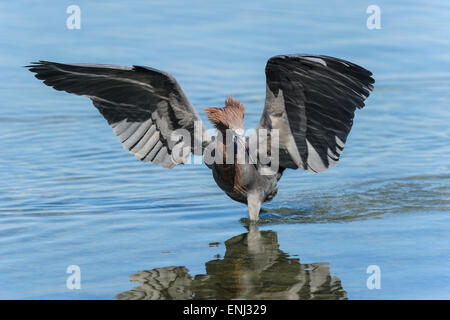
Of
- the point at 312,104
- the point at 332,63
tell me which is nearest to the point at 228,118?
the point at 312,104

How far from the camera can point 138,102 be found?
8.80 metres

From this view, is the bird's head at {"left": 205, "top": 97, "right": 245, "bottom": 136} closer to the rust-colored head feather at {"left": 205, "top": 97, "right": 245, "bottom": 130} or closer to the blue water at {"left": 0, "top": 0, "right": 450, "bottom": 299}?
the rust-colored head feather at {"left": 205, "top": 97, "right": 245, "bottom": 130}

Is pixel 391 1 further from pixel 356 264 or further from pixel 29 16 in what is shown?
pixel 356 264

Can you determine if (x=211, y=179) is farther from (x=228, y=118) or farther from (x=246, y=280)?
(x=246, y=280)

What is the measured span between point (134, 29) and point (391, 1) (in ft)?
19.2

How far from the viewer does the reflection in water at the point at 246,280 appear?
22.8 feet

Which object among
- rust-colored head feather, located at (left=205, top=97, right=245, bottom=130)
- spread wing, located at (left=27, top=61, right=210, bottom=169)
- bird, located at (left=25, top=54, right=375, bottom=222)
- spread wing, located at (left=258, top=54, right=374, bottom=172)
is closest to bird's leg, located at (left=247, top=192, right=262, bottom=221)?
bird, located at (left=25, top=54, right=375, bottom=222)

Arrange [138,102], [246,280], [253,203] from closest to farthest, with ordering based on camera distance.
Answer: [246,280] → [138,102] → [253,203]

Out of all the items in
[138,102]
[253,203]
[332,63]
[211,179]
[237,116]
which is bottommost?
[253,203]

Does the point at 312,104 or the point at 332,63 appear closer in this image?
the point at 332,63

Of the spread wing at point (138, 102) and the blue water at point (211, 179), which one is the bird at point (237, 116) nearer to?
the spread wing at point (138, 102)

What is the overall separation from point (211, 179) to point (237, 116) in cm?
234

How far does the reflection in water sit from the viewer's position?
6.95 metres
